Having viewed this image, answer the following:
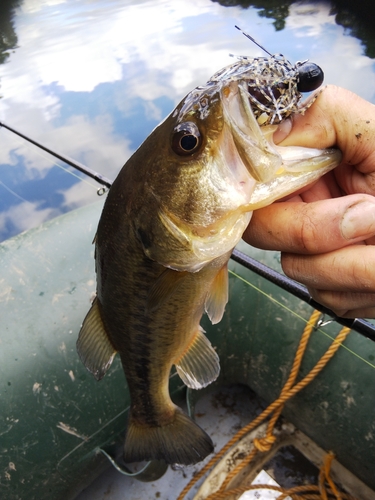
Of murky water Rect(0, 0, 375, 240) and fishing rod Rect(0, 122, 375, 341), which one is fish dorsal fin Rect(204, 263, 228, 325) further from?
murky water Rect(0, 0, 375, 240)

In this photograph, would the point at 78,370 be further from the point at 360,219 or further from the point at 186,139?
the point at 360,219

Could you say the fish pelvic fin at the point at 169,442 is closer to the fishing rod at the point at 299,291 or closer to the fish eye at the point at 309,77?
the fishing rod at the point at 299,291

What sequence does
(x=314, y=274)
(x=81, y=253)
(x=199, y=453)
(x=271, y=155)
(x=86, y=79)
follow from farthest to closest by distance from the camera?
(x=86, y=79), (x=81, y=253), (x=199, y=453), (x=314, y=274), (x=271, y=155)

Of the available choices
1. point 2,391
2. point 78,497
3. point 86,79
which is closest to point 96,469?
point 78,497

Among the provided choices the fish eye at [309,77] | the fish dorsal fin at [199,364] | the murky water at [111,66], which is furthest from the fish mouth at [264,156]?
the murky water at [111,66]

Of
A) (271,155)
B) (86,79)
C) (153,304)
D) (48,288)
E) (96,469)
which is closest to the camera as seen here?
(271,155)

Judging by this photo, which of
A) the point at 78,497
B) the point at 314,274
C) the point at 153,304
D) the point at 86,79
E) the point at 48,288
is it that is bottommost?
the point at 78,497

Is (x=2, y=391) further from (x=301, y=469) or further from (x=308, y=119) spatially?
(x=301, y=469)
